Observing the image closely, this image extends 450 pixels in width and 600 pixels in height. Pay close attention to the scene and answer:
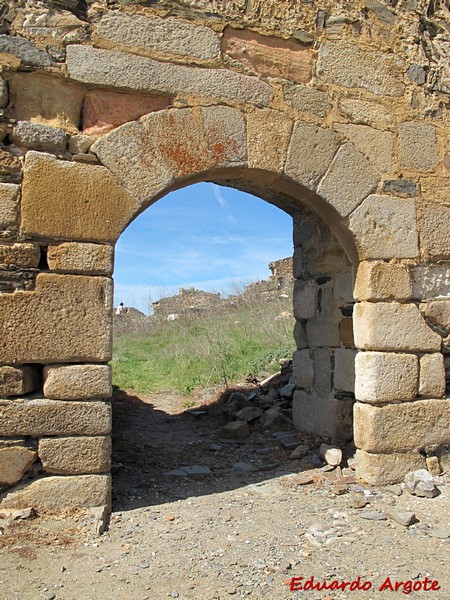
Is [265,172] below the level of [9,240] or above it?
above

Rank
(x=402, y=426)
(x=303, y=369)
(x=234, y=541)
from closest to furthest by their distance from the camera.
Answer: (x=234, y=541) → (x=402, y=426) → (x=303, y=369)

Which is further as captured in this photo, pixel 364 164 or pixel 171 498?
pixel 364 164

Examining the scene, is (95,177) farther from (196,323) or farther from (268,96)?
(196,323)

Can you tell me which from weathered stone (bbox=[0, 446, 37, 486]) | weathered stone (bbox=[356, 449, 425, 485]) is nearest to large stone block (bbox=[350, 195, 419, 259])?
weathered stone (bbox=[356, 449, 425, 485])

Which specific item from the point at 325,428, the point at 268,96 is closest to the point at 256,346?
the point at 325,428

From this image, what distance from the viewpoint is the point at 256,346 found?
8.35 m

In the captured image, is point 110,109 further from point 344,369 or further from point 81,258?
point 344,369

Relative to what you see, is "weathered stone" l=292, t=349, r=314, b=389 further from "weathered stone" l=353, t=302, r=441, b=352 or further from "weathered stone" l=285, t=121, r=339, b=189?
"weathered stone" l=285, t=121, r=339, b=189

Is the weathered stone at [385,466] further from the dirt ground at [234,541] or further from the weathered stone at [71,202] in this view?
the weathered stone at [71,202]

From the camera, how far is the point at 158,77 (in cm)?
357

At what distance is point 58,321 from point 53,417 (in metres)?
0.55

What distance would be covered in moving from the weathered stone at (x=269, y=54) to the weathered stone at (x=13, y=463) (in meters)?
2.89

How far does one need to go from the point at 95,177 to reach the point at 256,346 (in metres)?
5.36

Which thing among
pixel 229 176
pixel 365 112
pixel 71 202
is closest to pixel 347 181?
pixel 365 112
